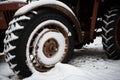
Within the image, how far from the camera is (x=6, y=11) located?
5.85 meters

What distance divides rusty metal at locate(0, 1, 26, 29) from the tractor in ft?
5.02

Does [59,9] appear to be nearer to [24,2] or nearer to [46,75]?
[46,75]

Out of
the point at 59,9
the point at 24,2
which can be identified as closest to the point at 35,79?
the point at 59,9

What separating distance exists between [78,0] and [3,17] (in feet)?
5.38

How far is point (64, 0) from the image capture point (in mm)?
5625

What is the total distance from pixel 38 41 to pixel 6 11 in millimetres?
1916


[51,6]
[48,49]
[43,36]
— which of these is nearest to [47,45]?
[48,49]

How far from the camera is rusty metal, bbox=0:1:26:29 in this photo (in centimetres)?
573

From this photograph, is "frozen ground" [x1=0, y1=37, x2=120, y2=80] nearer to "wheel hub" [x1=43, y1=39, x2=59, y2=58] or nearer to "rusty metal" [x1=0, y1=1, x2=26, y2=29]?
"wheel hub" [x1=43, y1=39, x2=59, y2=58]

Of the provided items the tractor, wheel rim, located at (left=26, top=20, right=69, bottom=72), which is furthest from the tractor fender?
wheel rim, located at (left=26, top=20, right=69, bottom=72)

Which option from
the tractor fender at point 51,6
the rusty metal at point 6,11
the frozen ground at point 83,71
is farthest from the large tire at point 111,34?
the rusty metal at point 6,11

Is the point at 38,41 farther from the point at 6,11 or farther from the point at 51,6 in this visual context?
the point at 6,11

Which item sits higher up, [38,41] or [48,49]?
[38,41]

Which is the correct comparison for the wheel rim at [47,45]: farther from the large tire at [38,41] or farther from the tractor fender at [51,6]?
the tractor fender at [51,6]
